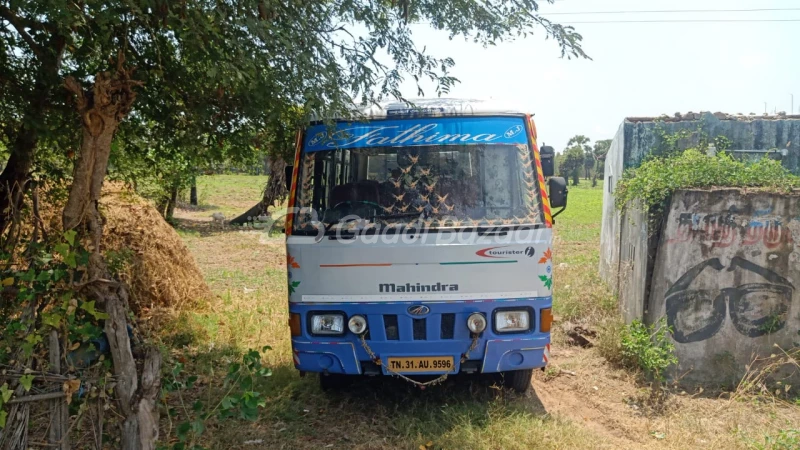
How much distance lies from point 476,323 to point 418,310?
45 cm

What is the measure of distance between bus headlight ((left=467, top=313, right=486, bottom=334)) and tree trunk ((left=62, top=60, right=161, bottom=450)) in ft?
7.33

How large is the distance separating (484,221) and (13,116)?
14.3ft

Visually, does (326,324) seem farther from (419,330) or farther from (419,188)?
(419,188)

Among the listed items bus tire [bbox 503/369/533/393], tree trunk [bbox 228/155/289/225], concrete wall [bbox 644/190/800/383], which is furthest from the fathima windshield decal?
tree trunk [bbox 228/155/289/225]

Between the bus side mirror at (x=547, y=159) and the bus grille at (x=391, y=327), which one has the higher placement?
the bus side mirror at (x=547, y=159)

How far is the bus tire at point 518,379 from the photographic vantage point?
546 cm

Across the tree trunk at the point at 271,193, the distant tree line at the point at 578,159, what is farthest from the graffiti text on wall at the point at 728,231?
the distant tree line at the point at 578,159

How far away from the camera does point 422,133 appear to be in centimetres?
504

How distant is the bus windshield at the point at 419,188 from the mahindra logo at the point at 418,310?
2.02 feet

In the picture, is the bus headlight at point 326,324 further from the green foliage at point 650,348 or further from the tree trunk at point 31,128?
the green foliage at point 650,348

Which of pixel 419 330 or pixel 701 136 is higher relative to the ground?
pixel 701 136

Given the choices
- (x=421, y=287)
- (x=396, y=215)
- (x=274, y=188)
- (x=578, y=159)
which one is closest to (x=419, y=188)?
(x=396, y=215)

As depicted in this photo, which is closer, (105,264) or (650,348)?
(105,264)

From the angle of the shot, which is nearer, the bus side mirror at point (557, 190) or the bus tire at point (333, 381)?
the bus side mirror at point (557, 190)
